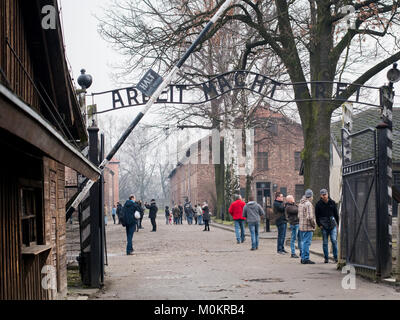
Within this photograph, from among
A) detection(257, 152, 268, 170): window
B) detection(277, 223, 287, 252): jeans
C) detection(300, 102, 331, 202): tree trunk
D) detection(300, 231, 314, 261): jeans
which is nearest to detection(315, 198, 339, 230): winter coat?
detection(300, 231, 314, 261): jeans

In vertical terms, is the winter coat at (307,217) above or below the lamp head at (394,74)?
below

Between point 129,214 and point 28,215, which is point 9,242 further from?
point 129,214

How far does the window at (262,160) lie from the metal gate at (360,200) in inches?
2042

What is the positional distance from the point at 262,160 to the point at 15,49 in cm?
5969

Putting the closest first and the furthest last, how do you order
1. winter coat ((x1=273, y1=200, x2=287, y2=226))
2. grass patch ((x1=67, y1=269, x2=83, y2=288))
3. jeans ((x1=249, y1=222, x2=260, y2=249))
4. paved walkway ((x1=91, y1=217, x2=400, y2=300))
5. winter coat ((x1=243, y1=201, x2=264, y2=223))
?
paved walkway ((x1=91, y1=217, x2=400, y2=300)) < grass patch ((x1=67, y1=269, x2=83, y2=288)) < winter coat ((x1=273, y1=200, x2=287, y2=226)) < jeans ((x1=249, y1=222, x2=260, y2=249)) < winter coat ((x1=243, y1=201, x2=264, y2=223))

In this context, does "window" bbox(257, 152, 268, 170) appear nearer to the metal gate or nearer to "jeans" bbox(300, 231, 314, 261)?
"jeans" bbox(300, 231, 314, 261)

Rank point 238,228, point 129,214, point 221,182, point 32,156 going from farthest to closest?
point 221,182 → point 238,228 → point 129,214 → point 32,156

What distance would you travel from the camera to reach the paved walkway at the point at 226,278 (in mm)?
10953

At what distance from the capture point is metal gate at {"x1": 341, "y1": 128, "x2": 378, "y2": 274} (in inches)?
513

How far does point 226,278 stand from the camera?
44.3 ft

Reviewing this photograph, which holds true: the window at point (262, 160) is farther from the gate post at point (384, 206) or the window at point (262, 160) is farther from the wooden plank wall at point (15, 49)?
the wooden plank wall at point (15, 49)

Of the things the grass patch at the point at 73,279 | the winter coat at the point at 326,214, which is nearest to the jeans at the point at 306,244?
the winter coat at the point at 326,214

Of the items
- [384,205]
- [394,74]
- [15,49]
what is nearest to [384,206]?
[384,205]

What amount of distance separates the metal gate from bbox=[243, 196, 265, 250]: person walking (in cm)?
648
